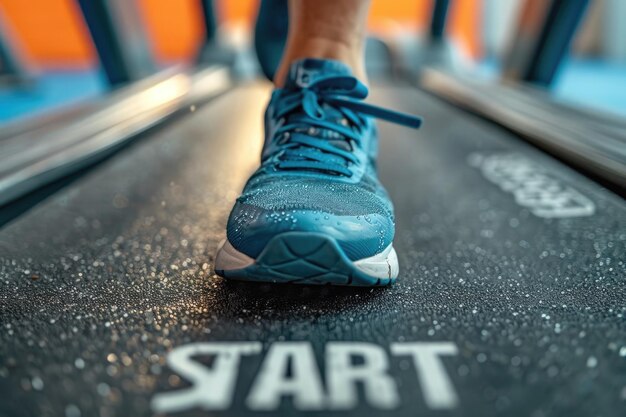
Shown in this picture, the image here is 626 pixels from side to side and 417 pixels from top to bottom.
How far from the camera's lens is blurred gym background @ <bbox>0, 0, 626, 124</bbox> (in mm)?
2645

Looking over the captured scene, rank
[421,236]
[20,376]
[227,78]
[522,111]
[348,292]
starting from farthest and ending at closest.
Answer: [227,78], [522,111], [421,236], [348,292], [20,376]

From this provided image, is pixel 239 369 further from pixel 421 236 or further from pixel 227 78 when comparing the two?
pixel 227 78

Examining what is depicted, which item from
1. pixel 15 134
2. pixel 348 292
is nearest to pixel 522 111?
pixel 348 292

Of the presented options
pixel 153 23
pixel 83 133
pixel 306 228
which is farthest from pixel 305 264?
pixel 153 23

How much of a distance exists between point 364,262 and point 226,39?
2.30 metres

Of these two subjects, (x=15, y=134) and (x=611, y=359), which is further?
(x=15, y=134)

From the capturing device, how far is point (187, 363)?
431 millimetres

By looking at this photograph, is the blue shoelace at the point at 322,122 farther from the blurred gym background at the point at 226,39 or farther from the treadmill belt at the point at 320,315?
the blurred gym background at the point at 226,39

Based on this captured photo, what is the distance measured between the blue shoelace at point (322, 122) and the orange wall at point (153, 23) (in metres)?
4.47

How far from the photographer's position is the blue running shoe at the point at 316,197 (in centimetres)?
51

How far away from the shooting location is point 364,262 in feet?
1.76

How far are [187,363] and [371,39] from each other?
2483mm

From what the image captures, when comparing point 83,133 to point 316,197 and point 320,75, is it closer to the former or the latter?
point 320,75

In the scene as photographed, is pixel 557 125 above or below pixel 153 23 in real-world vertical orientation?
above
